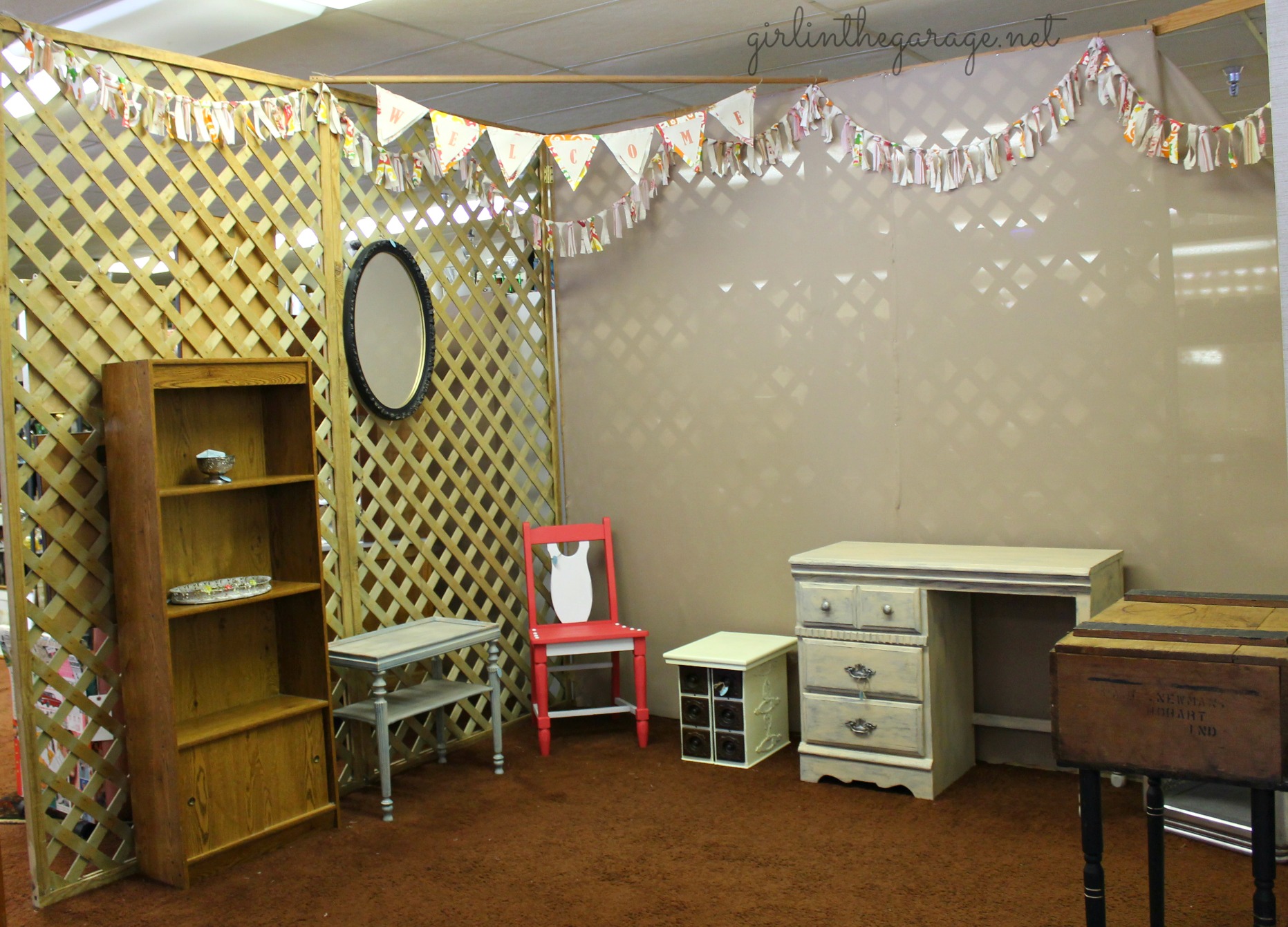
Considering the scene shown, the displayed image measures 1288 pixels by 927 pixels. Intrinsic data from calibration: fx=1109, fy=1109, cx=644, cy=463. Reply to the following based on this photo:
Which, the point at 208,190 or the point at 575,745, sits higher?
the point at 208,190

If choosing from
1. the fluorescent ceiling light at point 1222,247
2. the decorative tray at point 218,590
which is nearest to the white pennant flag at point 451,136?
the decorative tray at point 218,590

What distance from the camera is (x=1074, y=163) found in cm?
348

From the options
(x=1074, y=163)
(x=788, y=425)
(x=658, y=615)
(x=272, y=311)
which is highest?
(x=1074, y=163)

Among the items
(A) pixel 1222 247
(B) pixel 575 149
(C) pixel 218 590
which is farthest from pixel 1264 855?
(B) pixel 575 149

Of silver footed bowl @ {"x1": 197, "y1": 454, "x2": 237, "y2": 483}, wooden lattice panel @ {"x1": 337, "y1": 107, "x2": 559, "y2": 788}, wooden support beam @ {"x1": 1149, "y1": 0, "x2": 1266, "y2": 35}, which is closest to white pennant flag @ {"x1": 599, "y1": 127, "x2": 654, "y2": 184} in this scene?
wooden lattice panel @ {"x1": 337, "y1": 107, "x2": 559, "y2": 788}

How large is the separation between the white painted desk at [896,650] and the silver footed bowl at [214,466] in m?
1.73

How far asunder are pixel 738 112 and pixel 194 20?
5.97 ft

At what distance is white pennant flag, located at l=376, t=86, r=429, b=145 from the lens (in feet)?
12.1

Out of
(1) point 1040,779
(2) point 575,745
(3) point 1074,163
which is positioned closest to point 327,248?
(2) point 575,745

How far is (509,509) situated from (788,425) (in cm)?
116

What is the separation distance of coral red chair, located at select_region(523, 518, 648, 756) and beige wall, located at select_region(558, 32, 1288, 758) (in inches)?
7.6

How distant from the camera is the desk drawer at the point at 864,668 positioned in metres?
3.36

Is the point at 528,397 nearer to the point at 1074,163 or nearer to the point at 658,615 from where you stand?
the point at 658,615
